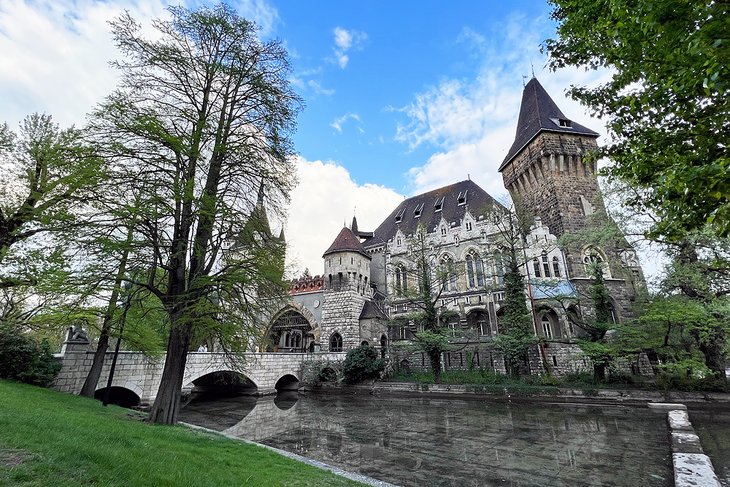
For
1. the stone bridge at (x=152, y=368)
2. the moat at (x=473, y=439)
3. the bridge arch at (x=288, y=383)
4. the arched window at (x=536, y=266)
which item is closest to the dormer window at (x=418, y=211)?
the arched window at (x=536, y=266)

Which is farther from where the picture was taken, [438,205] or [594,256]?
[438,205]

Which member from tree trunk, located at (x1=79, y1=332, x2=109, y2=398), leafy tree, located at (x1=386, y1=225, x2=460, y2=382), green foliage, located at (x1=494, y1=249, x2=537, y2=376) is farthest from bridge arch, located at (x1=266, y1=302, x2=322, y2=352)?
green foliage, located at (x1=494, y1=249, x2=537, y2=376)

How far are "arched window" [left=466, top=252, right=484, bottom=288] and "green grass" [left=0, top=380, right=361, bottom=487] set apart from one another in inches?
883

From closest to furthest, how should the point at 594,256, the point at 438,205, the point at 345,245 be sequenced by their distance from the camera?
the point at 594,256 < the point at 345,245 < the point at 438,205

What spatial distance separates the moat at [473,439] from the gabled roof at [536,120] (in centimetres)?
1963

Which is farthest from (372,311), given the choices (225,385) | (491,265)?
(225,385)

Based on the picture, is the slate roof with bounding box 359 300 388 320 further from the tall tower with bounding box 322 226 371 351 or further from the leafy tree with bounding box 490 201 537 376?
the leafy tree with bounding box 490 201 537 376

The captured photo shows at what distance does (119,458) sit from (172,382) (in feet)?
16.4

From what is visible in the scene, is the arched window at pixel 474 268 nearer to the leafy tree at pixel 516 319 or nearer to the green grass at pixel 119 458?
the leafy tree at pixel 516 319

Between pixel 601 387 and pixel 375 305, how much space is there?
54.1ft

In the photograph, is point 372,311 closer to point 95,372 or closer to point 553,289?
point 553,289

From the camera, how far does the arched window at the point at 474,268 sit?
87.4ft

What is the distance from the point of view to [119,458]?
13.6 ft

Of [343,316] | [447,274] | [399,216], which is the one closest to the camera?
[447,274]
